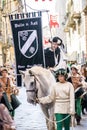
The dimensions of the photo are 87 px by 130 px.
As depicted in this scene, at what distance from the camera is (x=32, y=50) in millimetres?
14766

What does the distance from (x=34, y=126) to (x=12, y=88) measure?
1.55 metres

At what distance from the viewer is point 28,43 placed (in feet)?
48.5

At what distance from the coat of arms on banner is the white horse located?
2773mm

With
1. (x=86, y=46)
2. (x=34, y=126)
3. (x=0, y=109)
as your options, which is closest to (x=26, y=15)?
(x=34, y=126)

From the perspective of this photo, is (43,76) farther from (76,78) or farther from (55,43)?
(76,78)

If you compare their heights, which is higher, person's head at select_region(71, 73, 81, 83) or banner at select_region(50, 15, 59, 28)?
person's head at select_region(71, 73, 81, 83)

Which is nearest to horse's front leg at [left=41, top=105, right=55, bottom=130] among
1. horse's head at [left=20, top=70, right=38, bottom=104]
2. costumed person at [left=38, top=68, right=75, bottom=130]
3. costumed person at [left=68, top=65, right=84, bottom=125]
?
horse's head at [left=20, top=70, right=38, bottom=104]

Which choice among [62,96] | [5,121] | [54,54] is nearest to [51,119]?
[62,96]

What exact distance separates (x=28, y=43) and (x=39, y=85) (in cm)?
324

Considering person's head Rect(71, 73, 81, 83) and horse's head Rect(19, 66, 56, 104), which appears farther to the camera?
person's head Rect(71, 73, 81, 83)

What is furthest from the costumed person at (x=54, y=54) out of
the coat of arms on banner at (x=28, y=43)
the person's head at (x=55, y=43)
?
the coat of arms on banner at (x=28, y=43)

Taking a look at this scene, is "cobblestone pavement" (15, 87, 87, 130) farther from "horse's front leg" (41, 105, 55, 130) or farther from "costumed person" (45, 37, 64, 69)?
"horse's front leg" (41, 105, 55, 130)

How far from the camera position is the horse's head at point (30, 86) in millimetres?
11516

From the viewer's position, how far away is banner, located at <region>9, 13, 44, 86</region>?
47.8 feet
